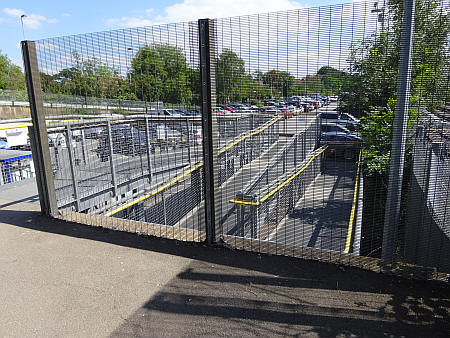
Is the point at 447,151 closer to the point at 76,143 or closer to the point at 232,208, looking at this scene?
the point at 232,208

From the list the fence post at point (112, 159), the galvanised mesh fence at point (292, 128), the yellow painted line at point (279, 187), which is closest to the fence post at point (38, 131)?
the galvanised mesh fence at point (292, 128)

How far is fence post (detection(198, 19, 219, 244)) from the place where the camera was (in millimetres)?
3393

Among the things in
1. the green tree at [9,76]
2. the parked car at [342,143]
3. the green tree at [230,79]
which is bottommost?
the parked car at [342,143]

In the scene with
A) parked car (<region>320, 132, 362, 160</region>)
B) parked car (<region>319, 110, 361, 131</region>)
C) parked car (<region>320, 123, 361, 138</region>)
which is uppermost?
parked car (<region>319, 110, 361, 131</region>)

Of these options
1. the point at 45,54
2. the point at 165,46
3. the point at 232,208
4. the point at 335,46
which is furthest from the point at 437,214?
the point at 45,54

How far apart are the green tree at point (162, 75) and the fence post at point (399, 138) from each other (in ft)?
6.75

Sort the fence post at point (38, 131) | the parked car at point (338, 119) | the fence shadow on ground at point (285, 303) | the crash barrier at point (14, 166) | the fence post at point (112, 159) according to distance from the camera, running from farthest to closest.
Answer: the crash barrier at point (14, 166) < the fence post at point (112, 159) < the fence post at point (38, 131) < the parked car at point (338, 119) < the fence shadow on ground at point (285, 303)

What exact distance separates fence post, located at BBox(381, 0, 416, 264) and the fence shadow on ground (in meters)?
0.35

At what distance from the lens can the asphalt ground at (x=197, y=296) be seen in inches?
96.0

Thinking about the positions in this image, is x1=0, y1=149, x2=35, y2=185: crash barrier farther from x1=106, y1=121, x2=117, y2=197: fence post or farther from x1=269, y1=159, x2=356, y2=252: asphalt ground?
x1=269, y1=159, x2=356, y2=252: asphalt ground

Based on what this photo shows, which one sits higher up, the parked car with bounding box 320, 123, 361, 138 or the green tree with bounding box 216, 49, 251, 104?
the green tree with bounding box 216, 49, 251, 104

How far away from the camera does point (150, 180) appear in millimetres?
6891

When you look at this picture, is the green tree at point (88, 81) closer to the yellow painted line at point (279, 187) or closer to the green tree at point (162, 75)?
the green tree at point (162, 75)

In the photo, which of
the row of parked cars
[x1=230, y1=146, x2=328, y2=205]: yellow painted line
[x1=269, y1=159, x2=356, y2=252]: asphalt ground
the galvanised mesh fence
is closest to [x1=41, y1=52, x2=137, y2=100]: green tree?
the galvanised mesh fence
